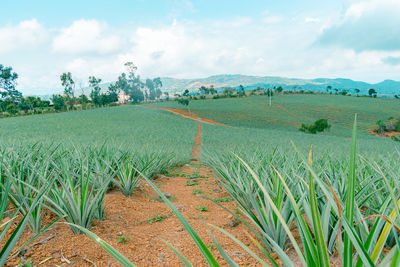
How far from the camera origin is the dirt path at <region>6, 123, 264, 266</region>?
2064mm

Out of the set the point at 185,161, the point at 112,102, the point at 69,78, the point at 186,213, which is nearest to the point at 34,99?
the point at 69,78

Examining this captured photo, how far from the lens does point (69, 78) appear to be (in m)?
86.5

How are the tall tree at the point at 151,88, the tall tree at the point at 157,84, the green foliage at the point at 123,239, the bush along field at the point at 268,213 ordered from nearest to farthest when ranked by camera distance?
1. the bush along field at the point at 268,213
2. the green foliage at the point at 123,239
3. the tall tree at the point at 151,88
4. the tall tree at the point at 157,84

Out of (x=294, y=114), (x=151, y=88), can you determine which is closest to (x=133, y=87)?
(x=151, y=88)

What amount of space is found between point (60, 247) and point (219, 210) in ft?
7.27

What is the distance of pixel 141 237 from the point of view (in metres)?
2.50

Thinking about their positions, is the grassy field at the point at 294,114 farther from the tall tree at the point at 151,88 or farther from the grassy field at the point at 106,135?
the tall tree at the point at 151,88

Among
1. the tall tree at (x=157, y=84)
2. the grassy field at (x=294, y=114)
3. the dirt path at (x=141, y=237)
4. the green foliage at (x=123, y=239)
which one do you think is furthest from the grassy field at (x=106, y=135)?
the tall tree at (x=157, y=84)

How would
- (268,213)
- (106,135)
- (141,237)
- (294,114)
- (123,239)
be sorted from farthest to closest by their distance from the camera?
(294,114) < (106,135) < (141,237) < (123,239) < (268,213)

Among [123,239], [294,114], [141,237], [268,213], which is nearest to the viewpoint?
[268,213]

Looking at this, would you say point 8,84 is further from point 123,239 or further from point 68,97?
point 123,239

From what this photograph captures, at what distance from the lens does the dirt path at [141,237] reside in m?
2.06

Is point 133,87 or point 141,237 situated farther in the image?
point 133,87

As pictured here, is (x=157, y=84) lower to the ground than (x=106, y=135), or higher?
higher
